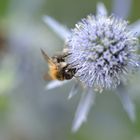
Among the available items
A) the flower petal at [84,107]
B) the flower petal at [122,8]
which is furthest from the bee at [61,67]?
the flower petal at [122,8]

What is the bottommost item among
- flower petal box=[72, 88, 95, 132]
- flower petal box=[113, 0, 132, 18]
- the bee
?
flower petal box=[72, 88, 95, 132]

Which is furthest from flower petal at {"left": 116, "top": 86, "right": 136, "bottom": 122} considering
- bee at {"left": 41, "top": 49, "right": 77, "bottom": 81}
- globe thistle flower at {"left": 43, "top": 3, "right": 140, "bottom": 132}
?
bee at {"left": 41, "top": 49, "right": 77, "bottom": 81}

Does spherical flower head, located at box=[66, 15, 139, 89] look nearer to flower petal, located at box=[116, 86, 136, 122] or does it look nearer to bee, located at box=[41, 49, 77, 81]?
bee, located at box=[41, 49, 77, 81]

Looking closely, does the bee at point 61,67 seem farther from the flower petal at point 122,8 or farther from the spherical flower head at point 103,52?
the flower petal at point 122,8

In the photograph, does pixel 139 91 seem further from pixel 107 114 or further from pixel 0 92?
pixel 0 92

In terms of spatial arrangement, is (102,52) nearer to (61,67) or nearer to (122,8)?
(61,67)

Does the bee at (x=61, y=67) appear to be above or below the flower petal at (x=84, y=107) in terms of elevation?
above
